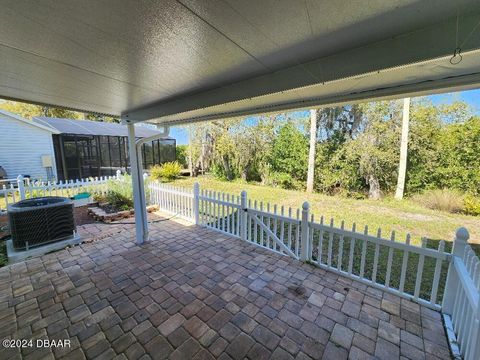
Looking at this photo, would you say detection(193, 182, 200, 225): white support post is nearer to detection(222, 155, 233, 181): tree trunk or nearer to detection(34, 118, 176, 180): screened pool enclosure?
detection(222, 155, 233, 181): tree trunk

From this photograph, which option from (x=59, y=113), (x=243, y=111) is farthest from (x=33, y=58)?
(x=59, y=113)

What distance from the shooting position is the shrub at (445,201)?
629cm

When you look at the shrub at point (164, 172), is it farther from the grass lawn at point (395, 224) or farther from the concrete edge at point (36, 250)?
the concrete edge at point (36, 250)

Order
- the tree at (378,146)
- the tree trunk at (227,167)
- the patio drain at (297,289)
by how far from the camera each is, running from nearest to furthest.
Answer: the patio drain at (297,289)
the tree at (378,146)
the tree trunk at (227,167)

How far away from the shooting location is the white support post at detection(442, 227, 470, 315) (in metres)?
2.09

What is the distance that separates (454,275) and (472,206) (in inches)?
→ 227

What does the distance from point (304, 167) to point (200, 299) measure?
8819 mm

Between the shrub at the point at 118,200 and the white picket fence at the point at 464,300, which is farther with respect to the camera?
the shrub at the point at 118,200

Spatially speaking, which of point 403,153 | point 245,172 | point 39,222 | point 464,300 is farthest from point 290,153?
point 39,222

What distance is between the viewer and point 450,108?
7.45 m

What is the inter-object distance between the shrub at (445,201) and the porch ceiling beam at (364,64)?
22.3 feet

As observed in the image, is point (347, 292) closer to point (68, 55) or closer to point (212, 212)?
point (212, 212)

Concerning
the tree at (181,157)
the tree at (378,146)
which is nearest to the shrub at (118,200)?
the tree at (378,146)

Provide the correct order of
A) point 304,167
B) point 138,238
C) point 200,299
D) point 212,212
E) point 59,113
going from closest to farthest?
point 200,299 < point 138,238 < point 212,212 < point 304,167 < point 59,113
